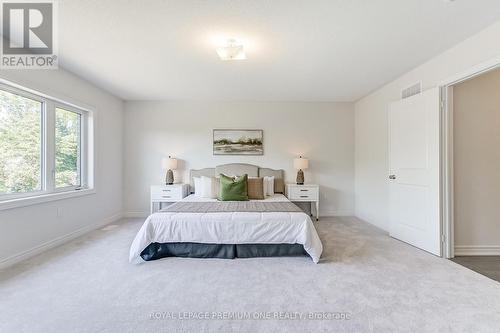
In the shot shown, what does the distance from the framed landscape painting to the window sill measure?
8.18 feet

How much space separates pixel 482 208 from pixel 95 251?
4.97 meters

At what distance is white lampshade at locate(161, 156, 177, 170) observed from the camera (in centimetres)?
479

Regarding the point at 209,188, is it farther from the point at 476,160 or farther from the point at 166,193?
the point at 476,160

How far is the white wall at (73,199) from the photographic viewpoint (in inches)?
106

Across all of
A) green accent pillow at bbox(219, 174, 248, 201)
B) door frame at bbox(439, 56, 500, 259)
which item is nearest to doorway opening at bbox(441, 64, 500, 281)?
door frame at bbox(439, 56, 500, 259)

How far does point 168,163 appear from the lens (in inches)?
189

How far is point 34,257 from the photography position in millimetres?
2838

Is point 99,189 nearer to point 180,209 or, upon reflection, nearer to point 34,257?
point 34,257

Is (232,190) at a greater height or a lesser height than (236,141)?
lesser

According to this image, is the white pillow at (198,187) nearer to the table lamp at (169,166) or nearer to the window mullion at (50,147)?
the table lamp at (169,166)

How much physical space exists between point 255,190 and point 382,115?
258cm

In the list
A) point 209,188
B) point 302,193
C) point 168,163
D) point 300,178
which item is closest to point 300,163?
point 300,178

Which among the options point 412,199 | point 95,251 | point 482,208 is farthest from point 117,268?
point 482,208

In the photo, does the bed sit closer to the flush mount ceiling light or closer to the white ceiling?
the flush mount ceiling light
